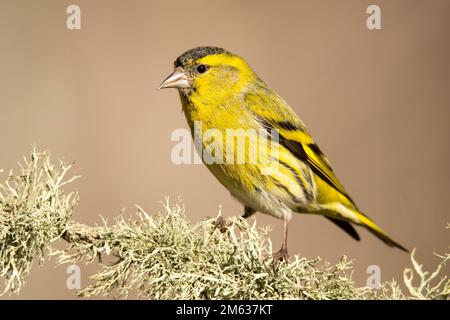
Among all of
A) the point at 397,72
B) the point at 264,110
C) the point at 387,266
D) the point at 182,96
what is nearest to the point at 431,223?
the point at 387,266

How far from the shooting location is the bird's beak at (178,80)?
3.72m

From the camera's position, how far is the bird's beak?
12.2 feet

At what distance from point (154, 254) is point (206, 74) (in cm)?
150

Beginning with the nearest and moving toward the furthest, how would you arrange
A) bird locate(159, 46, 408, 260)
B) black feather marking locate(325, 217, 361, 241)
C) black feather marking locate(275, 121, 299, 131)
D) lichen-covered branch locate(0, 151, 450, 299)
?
lichen-covered branch locate(0, 151, 450, 299)
bird locate(159, 46, 408, 260)
black feather marking locate(275, 121, 299, 131)
black feather marking locate(325, 217, 361, 241)

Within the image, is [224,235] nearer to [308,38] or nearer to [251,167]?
[251,167]

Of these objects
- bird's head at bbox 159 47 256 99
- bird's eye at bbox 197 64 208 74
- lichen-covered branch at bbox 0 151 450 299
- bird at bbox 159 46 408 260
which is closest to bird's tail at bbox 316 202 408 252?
bird at bbox 159 46 408 260

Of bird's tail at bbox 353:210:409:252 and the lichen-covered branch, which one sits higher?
the lichen-covered branch

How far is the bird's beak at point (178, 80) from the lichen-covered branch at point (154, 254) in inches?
43.9

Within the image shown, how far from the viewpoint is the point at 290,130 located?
396cm

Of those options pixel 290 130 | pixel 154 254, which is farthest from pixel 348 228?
pixel 154 254

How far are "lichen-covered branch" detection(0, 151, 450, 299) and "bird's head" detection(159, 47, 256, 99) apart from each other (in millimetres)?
1151

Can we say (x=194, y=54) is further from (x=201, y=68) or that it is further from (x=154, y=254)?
(x=154, y=254)

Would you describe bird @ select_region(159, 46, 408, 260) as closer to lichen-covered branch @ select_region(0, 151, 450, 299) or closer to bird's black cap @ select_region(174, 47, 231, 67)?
bird's black cap @ select_region(174, 47, 231, 67)

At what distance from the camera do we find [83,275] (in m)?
4.69
